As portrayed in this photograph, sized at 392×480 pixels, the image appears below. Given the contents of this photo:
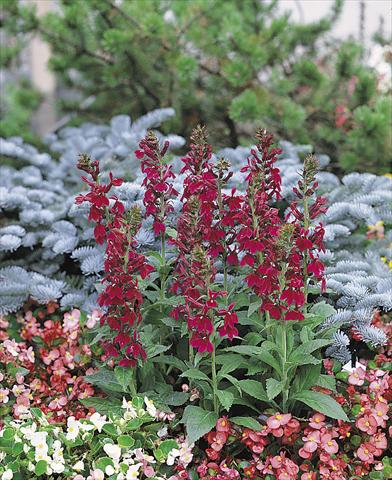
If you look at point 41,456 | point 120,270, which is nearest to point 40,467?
point 41,456

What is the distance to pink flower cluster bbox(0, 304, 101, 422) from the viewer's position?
1.93m

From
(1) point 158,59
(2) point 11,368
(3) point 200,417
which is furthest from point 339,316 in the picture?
(1) point 158,59

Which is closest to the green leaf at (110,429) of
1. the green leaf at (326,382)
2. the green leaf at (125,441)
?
the green leaf at (125,441)

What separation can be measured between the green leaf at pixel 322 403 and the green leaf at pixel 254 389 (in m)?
0.09

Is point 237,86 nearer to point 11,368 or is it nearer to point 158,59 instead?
point 158,59

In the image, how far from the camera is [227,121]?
3.50 meters

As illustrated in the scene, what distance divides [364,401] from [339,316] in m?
0.26

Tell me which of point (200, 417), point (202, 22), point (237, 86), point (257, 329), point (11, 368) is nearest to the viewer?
point (200, 417)

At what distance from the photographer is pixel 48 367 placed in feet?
6.92

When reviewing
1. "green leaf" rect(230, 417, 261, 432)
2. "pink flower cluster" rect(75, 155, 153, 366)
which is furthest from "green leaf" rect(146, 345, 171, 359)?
"green leaf" rect(230, 417, 261, 432)

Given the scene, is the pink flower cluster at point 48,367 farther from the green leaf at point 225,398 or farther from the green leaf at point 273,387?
the green leaf at point 273,387

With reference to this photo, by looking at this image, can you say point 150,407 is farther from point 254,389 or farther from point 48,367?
point 48,367

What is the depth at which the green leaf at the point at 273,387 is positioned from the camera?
1.60 m

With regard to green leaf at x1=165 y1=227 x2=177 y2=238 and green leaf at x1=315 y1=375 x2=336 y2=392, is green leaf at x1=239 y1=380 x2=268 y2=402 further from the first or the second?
green leaf at x1=165 y1=227 x2=177 y2=238
